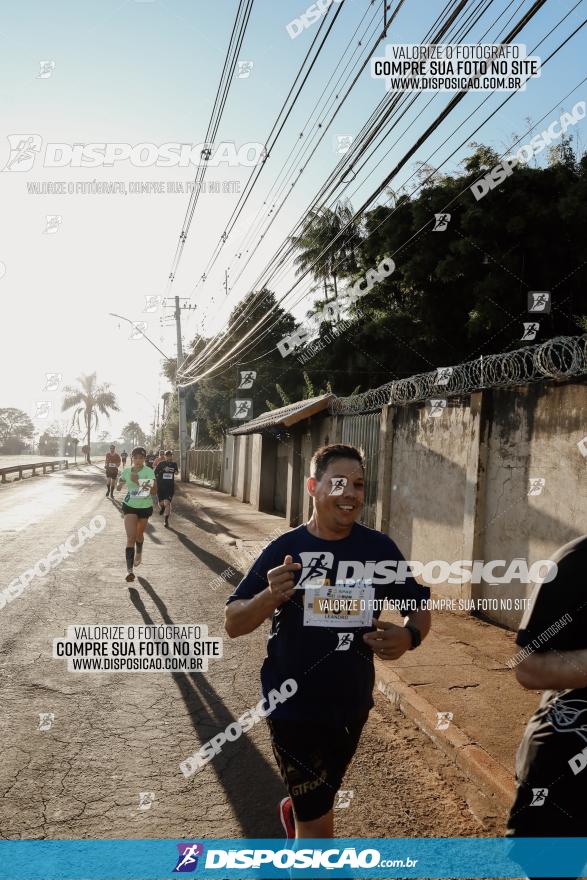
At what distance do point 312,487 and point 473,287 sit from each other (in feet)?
72.9

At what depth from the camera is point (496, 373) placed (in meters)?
8.17

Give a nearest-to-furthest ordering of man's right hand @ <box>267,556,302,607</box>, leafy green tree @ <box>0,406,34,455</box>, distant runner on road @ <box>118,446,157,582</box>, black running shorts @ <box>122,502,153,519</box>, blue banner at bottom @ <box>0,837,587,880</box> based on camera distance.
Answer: man's right hand @ <box>267,556,302,607</box> < blue banner at bottom @ <box>0,837,587,880</box> < distant runner on road @ <box>118,446,157,582</box> < black running shorts @ <box>122,502,153,519</box> < leafy green tree @ <box>0,406,34,455</box>

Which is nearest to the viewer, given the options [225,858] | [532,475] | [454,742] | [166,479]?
[225,858]

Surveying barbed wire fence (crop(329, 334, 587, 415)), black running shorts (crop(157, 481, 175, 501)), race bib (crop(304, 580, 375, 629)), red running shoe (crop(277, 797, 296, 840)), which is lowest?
red running shoe (crop(277, 797, 296, 840))

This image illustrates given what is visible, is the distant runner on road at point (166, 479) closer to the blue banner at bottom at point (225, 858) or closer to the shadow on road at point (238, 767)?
the shadow on road at point (238, 767)

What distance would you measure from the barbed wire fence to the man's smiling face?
4.50 meters

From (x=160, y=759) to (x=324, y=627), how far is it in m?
2.42

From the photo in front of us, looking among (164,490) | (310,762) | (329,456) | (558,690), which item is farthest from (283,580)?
(164,490)

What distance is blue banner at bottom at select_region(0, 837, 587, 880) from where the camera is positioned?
10.6 feet

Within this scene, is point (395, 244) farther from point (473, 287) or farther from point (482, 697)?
point (482, 697)

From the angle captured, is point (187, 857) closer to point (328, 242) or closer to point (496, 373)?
point (496, 373)

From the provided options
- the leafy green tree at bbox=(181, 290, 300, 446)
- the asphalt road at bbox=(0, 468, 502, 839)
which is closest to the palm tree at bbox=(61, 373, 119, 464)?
the leafy green tree at bbox=(181, 290, 300, 446)

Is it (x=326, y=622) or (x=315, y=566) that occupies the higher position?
(x=315, y=566)

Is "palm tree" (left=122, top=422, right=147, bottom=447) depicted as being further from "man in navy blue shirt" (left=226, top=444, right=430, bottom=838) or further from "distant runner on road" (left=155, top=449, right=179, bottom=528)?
"man in navy blue shirt" (left=226, top=444, right=430, bottom=838)
